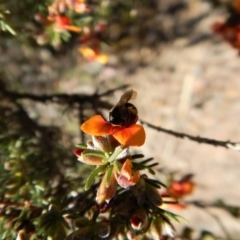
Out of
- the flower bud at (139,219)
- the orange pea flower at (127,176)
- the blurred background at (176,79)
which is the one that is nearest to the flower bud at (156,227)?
the flower bud at (139,219)

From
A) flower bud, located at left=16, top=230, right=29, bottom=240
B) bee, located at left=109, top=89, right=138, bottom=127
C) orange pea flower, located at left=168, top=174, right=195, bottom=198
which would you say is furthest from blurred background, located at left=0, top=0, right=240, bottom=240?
bee, located at left=109, top=89, right=138, bottom=127

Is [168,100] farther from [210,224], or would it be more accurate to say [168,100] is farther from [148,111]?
[210,224]

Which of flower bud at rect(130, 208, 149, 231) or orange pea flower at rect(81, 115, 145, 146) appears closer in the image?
orange pea flower at rect(81, 115, 145, 146)

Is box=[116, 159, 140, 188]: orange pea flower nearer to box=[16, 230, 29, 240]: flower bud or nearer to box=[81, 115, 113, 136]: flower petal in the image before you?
box=[81, 115, 113, 136]: flower petal

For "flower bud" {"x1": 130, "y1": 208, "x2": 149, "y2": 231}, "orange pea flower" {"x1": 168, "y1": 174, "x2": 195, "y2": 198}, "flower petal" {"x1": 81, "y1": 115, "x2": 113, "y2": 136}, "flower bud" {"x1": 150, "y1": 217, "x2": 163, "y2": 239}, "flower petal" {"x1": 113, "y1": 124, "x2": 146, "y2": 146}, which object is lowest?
"orange pea flower" {"x1": 168, "y1": 174, "x2": 195, "y2": 198}

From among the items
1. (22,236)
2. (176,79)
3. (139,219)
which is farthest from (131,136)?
(176,79)

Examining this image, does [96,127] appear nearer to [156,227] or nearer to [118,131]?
[118,131]
